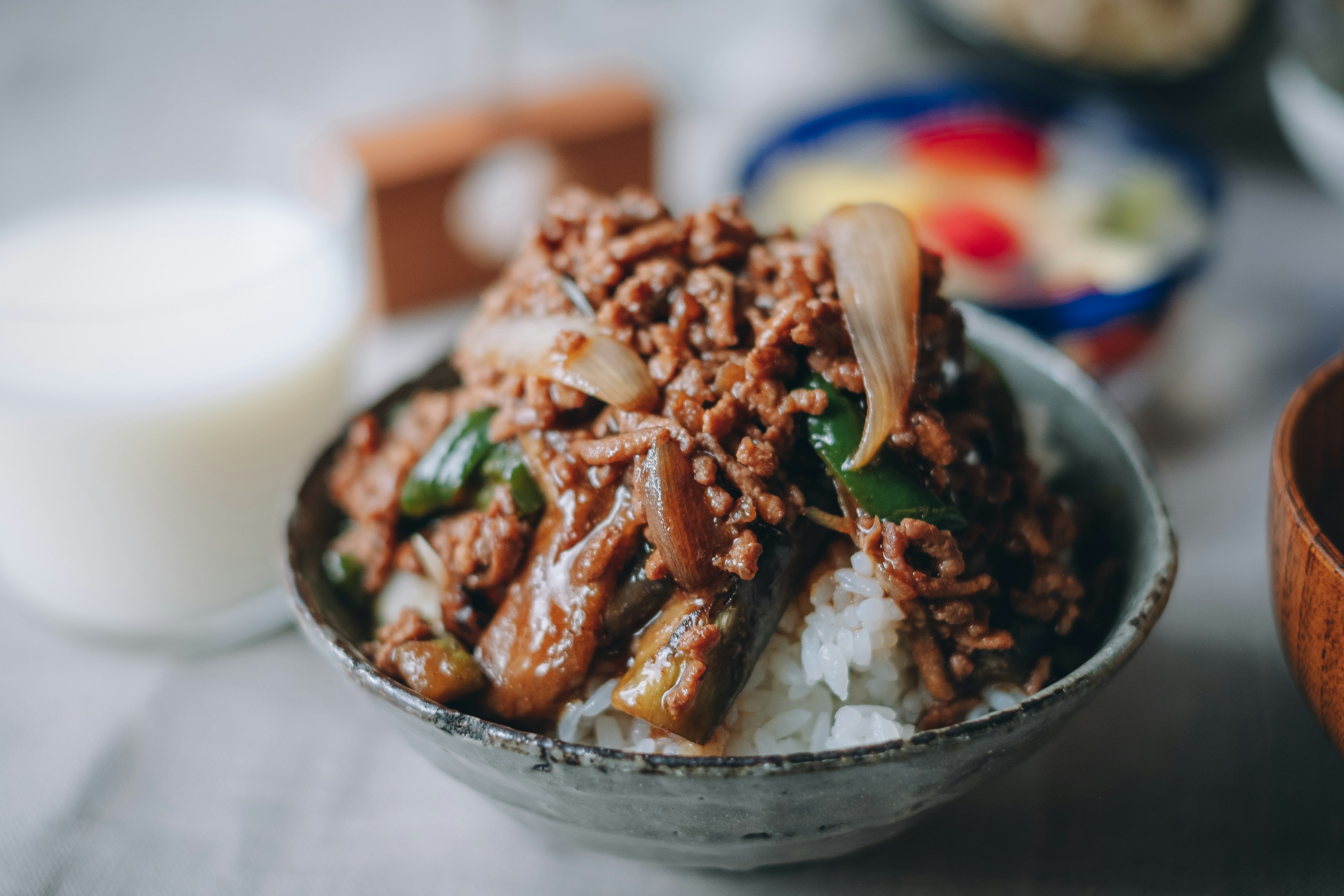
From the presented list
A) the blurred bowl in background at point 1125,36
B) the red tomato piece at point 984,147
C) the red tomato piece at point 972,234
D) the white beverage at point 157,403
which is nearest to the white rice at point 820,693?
the white beverage at point 157,403

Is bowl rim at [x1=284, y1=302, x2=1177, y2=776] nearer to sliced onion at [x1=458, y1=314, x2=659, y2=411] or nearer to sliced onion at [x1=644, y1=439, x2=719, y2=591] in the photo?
sliced onion at [x1=644, y1=439, x2=719, y2=591]

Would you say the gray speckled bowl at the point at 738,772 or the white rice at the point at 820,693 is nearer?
the gray speckled bowl at the point at 738,772

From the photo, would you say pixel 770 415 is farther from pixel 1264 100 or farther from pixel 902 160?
pixel 1264 100

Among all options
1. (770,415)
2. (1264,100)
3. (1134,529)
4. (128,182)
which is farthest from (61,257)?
(1264,100)

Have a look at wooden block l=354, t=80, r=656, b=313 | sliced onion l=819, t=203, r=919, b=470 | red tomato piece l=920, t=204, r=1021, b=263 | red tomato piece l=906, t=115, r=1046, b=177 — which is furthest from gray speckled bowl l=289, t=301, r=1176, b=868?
red tomato piece l=906, t=115, r=1046, b=177

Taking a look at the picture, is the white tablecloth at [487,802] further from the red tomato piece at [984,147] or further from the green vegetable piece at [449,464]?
the red tomato piece at [984,147]
